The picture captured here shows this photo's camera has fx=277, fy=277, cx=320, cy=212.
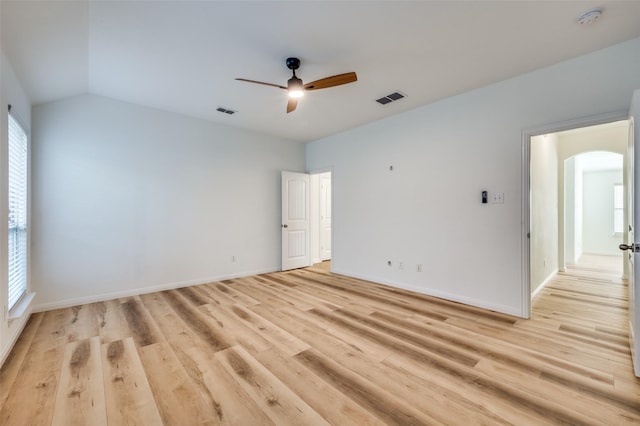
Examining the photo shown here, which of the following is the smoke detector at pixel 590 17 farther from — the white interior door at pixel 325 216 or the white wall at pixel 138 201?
the white interior door at pixel 325 216

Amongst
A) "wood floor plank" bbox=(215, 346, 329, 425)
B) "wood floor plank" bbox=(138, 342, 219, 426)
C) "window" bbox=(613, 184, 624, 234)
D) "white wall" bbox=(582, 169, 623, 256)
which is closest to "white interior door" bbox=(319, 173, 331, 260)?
"wood floor plank" bbox=(215, 346, 329, 425)

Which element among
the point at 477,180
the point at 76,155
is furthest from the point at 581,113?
the point at 76,155

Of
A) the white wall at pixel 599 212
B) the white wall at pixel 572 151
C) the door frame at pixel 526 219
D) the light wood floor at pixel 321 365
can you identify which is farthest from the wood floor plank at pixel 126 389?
the white wall at pixel 599 212

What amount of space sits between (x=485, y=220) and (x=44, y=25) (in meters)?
4.78

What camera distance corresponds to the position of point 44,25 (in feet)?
7.30

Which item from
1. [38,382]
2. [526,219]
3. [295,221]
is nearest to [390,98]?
[526,219]

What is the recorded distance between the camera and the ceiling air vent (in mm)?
3715

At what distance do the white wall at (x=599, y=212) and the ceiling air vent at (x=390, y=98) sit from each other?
826 cm

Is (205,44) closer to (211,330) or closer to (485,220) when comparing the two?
(211,330)

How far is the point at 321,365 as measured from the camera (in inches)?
87.6

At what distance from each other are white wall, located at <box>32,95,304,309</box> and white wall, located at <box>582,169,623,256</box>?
9287 mm

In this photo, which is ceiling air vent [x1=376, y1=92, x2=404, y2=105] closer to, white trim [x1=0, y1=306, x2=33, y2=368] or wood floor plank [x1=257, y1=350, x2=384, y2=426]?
wood floor plank [x1=257, y1=350, x2=384, y2=426]

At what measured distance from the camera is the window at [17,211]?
9.19ft

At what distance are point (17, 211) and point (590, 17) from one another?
18.7ft
